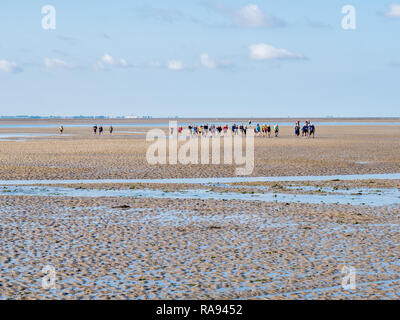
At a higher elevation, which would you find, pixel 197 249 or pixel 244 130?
pixel 244 130

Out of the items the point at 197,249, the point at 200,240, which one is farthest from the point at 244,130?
the point at 197,249

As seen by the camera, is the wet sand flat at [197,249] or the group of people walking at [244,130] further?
the group of people walking at [244,130]

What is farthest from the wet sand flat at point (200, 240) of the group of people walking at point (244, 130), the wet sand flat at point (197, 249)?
the group of people walking at point (244, 130)

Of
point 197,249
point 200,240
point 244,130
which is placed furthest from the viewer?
point 244,130

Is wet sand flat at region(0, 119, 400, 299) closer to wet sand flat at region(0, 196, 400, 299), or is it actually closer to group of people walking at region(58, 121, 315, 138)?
wet sand flat at region(0, 196, 400, 299)

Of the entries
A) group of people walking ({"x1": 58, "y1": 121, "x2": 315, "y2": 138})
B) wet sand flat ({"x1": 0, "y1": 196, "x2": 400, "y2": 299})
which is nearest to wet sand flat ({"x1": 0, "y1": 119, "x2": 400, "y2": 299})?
wet sand flat ({"x1": 0, "y1": 196, "x2": 400, "y2": 299})

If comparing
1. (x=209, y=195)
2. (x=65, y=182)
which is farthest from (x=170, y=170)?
(x=209, y=195)

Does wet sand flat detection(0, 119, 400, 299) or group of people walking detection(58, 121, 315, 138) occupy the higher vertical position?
group of people walking detection(58, 121, 315, 138)

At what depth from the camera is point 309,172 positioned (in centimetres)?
2895

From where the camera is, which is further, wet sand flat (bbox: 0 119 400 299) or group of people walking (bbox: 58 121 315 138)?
group of people walking (bbox: 58 121 315 138)

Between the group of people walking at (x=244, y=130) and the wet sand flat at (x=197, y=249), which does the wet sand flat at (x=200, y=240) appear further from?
the group of people walking at (x=244, y=130)

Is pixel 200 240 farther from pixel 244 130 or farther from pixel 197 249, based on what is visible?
pixel 244 130

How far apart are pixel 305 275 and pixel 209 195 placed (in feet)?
35.2
